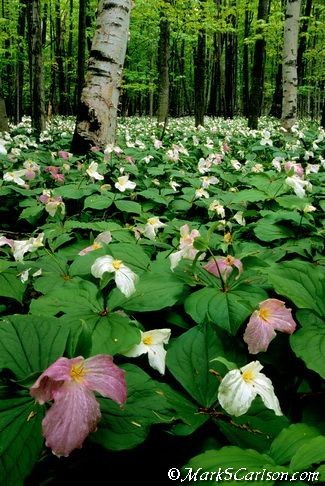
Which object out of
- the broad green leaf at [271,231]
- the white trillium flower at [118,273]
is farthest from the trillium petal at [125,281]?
the broad green leaf at [271,231]

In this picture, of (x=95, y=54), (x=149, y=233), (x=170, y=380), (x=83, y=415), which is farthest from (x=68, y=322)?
(x=95, y=54)

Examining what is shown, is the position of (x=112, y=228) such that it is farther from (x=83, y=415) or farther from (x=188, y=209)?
(x=83, y=415)

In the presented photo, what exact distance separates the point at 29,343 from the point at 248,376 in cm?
54

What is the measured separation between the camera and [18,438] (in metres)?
0.77

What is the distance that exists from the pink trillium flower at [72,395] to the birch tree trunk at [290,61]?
7.68 m

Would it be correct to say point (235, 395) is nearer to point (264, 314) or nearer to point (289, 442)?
point (289, 442)

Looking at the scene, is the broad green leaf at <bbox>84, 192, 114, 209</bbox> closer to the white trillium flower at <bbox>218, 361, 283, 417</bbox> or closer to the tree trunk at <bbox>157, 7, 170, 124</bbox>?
the white trillium flower at <bbox>218, 361, 283, 417</bbox>

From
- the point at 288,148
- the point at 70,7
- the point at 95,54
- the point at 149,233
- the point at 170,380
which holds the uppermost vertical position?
the point at 70,7

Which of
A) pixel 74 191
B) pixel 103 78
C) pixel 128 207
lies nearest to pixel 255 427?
pixel 128 207

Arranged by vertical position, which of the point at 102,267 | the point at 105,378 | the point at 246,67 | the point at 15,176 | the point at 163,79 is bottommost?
the point at 105,378

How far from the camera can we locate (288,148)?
5.50 metres

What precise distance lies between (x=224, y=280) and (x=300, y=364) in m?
0.37

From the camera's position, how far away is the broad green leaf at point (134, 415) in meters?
0.80

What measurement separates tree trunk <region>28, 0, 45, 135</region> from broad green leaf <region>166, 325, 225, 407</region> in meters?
7.72
